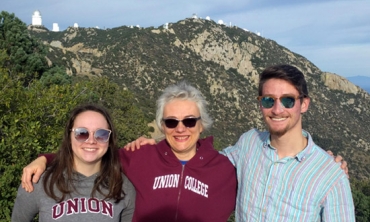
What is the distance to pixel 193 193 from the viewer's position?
3207 millimetres

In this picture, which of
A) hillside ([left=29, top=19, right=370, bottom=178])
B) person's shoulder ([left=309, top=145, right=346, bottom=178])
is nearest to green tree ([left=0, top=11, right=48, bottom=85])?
A: person's shoulder ([left=309, top=145, right=346, bottom=178])

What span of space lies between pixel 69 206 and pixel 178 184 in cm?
96

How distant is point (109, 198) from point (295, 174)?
5.04ft

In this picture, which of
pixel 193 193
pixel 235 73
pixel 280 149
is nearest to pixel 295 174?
pixel 280 149

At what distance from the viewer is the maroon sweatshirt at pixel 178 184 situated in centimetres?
317

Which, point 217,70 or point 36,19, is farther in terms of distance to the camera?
point 36,19

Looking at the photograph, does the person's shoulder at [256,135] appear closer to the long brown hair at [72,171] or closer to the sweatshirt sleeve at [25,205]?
Result: the long brown hair at [72,171]

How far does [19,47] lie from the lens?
59.0ft

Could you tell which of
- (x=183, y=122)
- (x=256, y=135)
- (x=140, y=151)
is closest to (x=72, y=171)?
(x=140, y=151)

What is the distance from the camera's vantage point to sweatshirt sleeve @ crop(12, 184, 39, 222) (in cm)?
279

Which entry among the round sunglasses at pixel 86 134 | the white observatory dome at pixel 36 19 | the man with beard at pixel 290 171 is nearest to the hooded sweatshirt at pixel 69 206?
the round sunglasses at pixel 86 134

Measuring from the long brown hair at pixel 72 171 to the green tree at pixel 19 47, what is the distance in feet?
49.5

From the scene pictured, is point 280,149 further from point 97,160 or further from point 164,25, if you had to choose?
point 164,25

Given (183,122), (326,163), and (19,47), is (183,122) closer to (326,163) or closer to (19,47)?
(326,163)
